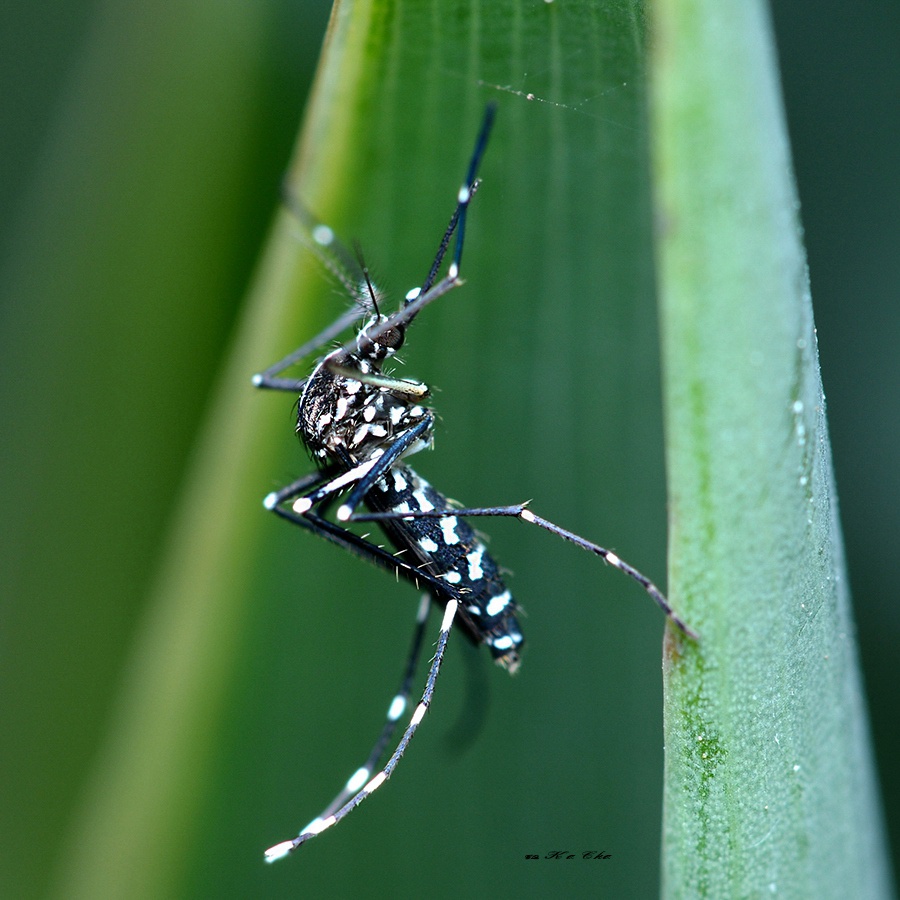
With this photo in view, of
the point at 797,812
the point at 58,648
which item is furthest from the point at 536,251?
the point at 58,648

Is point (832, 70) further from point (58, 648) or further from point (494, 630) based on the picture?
point (58, 648)

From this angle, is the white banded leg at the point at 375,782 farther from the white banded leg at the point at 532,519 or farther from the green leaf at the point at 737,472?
the green leaf at the point at 737,472

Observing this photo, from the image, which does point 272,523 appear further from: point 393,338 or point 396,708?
point 396,708

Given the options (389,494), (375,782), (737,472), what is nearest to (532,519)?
(389,494)

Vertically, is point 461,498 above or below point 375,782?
above

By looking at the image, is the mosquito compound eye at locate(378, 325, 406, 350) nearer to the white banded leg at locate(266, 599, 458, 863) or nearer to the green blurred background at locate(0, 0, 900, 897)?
the green blurred background at locate(0, 0, 900, 897)

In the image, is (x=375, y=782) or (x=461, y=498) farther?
(x=461, y=498)
